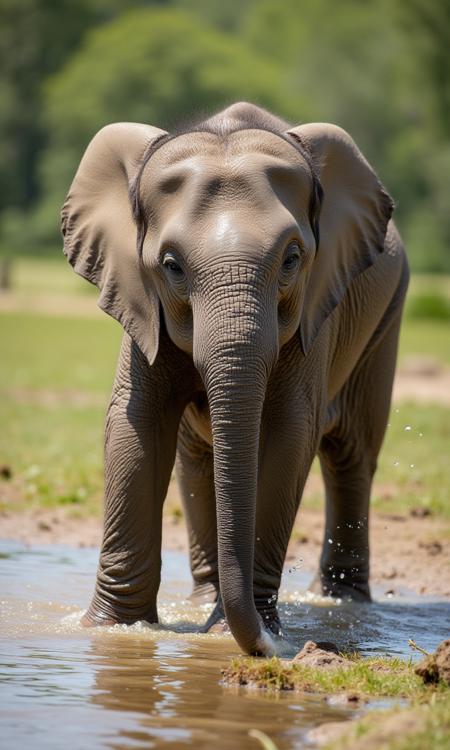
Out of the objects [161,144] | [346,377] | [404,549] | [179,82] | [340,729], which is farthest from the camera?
[179,82]

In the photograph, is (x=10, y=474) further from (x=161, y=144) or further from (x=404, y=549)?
(x=161, y=144)

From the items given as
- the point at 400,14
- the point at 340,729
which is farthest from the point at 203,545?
the point at 400,14

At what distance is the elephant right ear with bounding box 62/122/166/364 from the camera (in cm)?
680

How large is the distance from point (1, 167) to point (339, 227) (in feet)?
248

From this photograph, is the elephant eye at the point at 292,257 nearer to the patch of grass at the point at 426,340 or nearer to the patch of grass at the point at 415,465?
the patch of grass at the point at 415,465

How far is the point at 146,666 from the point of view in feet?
20.3

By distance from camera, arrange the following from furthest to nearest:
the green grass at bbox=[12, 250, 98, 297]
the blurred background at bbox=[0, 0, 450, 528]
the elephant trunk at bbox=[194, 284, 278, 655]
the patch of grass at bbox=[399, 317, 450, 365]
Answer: the green grass at bbox=[12, 250, 98, 297] < the blurred background at bbox=[0, 0, 450, 528] < the patch of grass at bbox=[399, 317, 450, 365] < the elephant trunk at bbox=[194, 284, 278, 655]

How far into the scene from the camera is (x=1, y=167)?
266 ft

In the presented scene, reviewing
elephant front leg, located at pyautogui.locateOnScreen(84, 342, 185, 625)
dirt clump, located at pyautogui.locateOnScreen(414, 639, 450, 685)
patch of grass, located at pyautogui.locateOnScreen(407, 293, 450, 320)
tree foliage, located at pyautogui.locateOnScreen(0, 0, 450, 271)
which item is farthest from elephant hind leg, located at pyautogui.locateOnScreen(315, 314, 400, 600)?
tree foliage, located at pyautogui.locateOnScreen(0, 0, 450, 271)

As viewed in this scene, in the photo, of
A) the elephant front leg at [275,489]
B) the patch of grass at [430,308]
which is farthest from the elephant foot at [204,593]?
the patch of grass at [430,308]

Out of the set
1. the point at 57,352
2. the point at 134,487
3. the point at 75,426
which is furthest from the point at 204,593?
the point at 57,352

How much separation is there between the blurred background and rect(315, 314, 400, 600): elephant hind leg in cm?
897

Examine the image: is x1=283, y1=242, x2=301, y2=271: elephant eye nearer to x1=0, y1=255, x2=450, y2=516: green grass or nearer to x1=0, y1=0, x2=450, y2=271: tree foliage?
x1=0, y1=255, x2=450, y2=516: green grass

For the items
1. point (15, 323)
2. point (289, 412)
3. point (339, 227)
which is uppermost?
point (339, 227)
